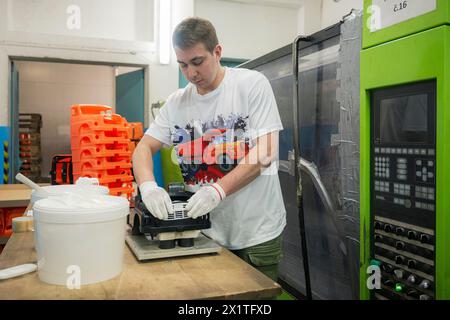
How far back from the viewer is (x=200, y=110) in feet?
5.92

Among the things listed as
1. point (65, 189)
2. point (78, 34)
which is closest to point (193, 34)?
point (65, 189)

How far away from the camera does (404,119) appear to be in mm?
1250

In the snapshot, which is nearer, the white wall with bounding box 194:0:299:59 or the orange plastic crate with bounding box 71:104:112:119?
the orange plastic crate with bounding box 71:104:112:119

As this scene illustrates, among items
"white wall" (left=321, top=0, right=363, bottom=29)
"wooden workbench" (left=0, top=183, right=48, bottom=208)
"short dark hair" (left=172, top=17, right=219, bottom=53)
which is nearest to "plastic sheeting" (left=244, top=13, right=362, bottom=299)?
"short dark hair" (left=172, top=17, right=219, bottom=53)

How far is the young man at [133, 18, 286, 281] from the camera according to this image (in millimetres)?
1619

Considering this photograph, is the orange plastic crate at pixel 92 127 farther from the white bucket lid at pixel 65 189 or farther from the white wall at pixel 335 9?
the white wall at pixel 335 9

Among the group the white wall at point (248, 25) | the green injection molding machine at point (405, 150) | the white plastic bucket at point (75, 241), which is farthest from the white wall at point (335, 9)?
the white plastic bucket at point (75, 241)

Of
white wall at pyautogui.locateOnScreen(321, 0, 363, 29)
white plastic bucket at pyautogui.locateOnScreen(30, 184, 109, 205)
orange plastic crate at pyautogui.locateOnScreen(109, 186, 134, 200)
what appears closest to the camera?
white plastic bucket at pyautogui.locateOnScreen(30, 184, 109, 205)

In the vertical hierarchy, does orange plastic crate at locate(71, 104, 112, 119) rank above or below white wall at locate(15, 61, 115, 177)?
below

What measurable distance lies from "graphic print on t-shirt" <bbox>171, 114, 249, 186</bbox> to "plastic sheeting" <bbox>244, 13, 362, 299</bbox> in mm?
518

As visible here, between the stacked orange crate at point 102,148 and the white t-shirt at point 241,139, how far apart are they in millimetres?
1674

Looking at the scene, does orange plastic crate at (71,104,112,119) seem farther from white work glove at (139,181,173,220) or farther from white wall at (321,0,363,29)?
white wall at (321,0,363,29)
